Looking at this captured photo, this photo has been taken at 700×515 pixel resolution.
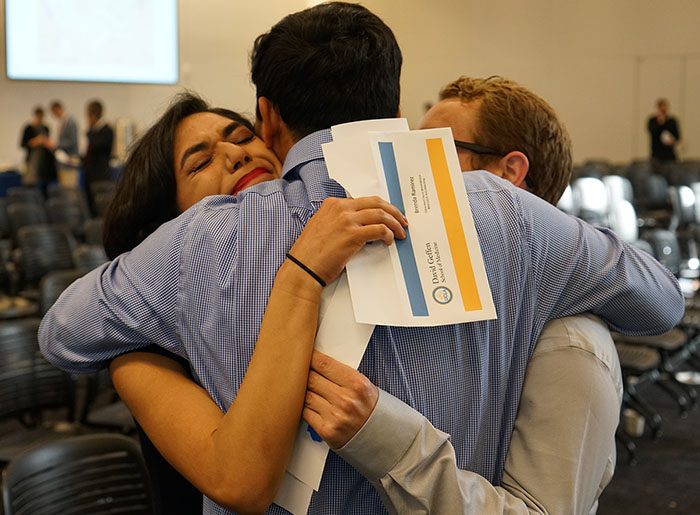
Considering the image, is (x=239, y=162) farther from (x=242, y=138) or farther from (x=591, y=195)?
(x=591, y=195)

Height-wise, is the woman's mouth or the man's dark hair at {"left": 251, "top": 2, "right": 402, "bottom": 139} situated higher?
the man's dark hair at {"left": 251, "top": 2, "right": 402, "bottom": 139}

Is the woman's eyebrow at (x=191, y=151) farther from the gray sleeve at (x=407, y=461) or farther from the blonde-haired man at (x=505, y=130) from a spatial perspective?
the gray sleeve at (x=407, y=461)

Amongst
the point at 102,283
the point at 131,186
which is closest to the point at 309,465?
the point at 102,283

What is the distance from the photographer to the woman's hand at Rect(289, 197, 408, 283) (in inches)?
43.0

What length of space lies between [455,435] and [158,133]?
2.51 feet

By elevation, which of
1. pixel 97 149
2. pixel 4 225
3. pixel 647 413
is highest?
pixel 97 149

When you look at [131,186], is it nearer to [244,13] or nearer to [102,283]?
[102,283]

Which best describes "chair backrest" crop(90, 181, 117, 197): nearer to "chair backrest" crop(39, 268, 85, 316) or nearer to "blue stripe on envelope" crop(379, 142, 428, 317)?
"chair backrest" crop(39, 268, 85, 316)

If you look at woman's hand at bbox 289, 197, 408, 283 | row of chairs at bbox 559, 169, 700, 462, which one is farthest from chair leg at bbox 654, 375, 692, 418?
woman's hand at bbox 289, 197, 408, 283

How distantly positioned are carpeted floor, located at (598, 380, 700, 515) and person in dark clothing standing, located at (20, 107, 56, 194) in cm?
1050

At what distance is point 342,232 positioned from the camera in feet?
3.59

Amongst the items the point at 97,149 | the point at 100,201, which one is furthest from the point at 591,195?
the point at 97,149

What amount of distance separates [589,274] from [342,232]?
0.39m

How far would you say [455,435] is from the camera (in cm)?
120
